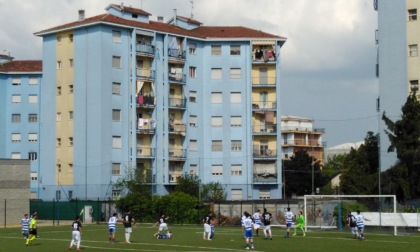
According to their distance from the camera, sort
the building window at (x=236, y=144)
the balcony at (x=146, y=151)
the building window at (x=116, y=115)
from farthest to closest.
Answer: the building window at (x=236, y=144) → the balcony at (x=146, y=151) → the building window at (x=116, y=115)

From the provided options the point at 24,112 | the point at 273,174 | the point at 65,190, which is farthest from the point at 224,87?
the point at 24,112

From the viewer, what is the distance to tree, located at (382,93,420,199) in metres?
73.9

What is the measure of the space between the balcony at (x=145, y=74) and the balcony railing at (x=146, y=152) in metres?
8.37

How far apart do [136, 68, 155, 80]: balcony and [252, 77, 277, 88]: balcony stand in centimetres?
1359

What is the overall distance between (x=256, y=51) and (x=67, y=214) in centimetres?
3295

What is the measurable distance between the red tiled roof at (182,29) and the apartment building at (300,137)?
245ft

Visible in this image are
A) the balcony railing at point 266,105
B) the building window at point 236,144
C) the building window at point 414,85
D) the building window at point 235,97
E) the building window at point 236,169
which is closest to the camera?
the building window at point 414,85

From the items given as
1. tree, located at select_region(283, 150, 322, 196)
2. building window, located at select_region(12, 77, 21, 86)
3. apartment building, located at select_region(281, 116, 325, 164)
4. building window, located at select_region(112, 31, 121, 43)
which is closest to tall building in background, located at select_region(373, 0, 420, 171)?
building window, located at select_region(112, 31, 121, 43)

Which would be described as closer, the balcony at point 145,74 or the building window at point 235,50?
the balcony at point 145,74

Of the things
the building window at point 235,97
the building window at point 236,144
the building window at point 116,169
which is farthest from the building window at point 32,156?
the building window at point 235,97

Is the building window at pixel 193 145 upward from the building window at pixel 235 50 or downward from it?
downward

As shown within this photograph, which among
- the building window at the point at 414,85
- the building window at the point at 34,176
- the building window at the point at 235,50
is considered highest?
the building window at the point at 235,50

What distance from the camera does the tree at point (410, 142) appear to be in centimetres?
7388

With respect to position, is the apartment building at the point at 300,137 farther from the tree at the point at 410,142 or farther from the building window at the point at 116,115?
the tree at the point at 410,142
